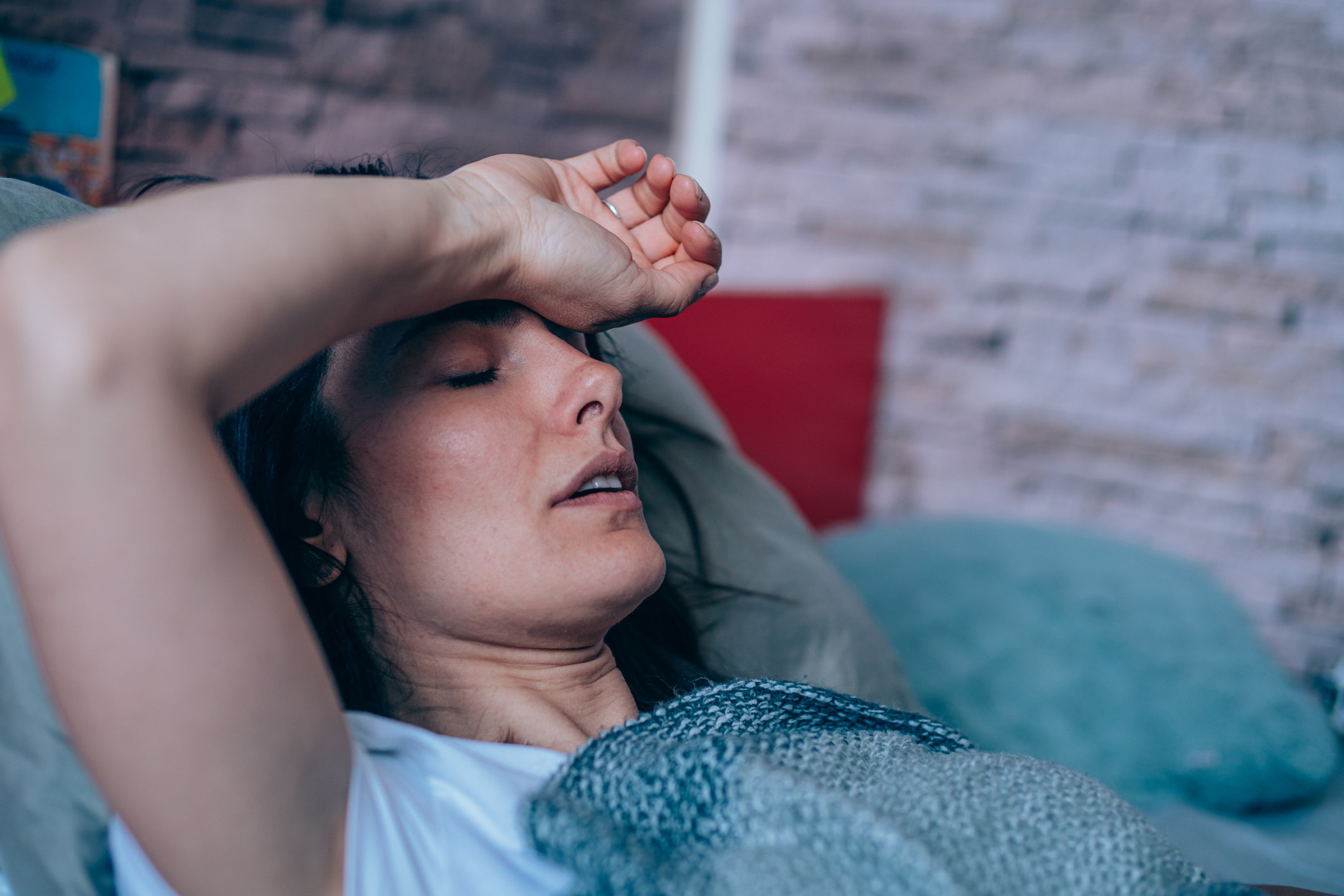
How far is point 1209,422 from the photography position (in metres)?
1.88

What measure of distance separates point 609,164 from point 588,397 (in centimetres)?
25

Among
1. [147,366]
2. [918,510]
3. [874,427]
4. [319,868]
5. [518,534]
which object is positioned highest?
[147,366]

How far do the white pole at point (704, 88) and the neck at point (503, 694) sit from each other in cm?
139

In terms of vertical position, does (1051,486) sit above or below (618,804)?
below

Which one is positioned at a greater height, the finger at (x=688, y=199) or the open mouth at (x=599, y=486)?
the finger at (x=688, y=199)

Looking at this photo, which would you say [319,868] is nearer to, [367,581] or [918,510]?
[367,581]

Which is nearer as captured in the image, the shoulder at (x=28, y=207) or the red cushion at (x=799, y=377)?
the shoulder at (x=28, y=207)

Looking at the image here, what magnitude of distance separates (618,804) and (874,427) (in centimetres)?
154

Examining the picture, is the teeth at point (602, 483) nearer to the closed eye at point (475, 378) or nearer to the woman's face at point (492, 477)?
the woman's face at point (492, 477)

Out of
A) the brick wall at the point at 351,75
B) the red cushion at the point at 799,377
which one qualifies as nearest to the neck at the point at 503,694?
the brick wall at the point at 351,75

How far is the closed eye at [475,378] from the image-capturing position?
2.41 feet

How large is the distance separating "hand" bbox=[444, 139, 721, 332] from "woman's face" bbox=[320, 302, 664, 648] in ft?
0.16

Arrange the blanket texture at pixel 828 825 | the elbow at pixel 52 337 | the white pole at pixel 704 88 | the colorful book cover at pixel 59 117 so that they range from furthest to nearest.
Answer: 1. the white pole at pixel 704 88
2. the colorful book cover at pixel 59 117
3. the blanket texture at pixel 828 825
4. the elbow at pixel 52 337

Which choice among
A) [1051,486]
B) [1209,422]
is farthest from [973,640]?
[1209,422]
